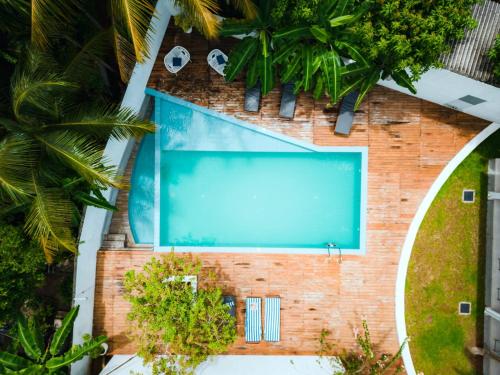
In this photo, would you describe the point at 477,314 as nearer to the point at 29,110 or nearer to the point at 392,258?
the point at 392,258

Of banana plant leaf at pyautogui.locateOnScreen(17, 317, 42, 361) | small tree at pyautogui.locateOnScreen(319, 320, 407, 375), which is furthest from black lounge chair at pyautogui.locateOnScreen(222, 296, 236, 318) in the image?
banana plant leaf at pyautogui.locateOnScreen(17, 317, 42, 361)

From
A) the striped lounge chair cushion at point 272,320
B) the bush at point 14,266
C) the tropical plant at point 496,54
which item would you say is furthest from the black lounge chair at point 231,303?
the tropical plant at point 496,54

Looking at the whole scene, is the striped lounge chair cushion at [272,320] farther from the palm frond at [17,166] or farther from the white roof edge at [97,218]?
the palm frond at [17,166]

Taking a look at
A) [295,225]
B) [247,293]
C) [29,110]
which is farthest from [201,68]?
[247,293]

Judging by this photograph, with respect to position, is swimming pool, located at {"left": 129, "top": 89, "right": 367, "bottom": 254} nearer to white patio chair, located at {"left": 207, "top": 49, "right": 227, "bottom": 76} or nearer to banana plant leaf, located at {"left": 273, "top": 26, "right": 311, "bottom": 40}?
white patio chair, located at {"left": 207, "top": 49, "right": 227, "bottom": 76}

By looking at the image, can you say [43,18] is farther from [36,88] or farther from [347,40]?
[347,40]

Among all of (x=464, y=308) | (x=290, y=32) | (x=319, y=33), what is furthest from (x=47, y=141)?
(x=464, y=308)
